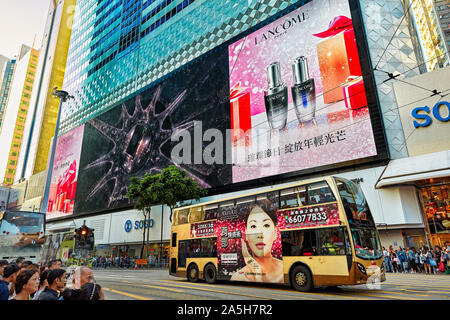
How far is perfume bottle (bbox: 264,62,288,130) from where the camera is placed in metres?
23.1

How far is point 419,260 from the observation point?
1603cm

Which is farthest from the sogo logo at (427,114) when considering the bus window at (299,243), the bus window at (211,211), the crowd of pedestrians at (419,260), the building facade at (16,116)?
the building facade at (16,116)

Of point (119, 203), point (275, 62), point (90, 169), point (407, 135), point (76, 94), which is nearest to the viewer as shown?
point (407, 135)

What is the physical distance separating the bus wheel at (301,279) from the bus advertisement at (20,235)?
14.3 m

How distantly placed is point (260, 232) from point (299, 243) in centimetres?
157

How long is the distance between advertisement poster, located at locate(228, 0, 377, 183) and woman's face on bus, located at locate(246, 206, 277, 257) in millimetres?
11319

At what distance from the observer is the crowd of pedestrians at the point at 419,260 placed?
49.3ft

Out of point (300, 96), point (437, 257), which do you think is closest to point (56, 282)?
point (437, 257)

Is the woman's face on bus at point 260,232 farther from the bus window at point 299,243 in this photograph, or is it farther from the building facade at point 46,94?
the building facade at point 46,94

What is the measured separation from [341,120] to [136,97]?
97.4 feet

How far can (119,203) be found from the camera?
125 ft

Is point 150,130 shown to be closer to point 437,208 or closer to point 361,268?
point 437,208

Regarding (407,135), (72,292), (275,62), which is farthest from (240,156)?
(72,292)
